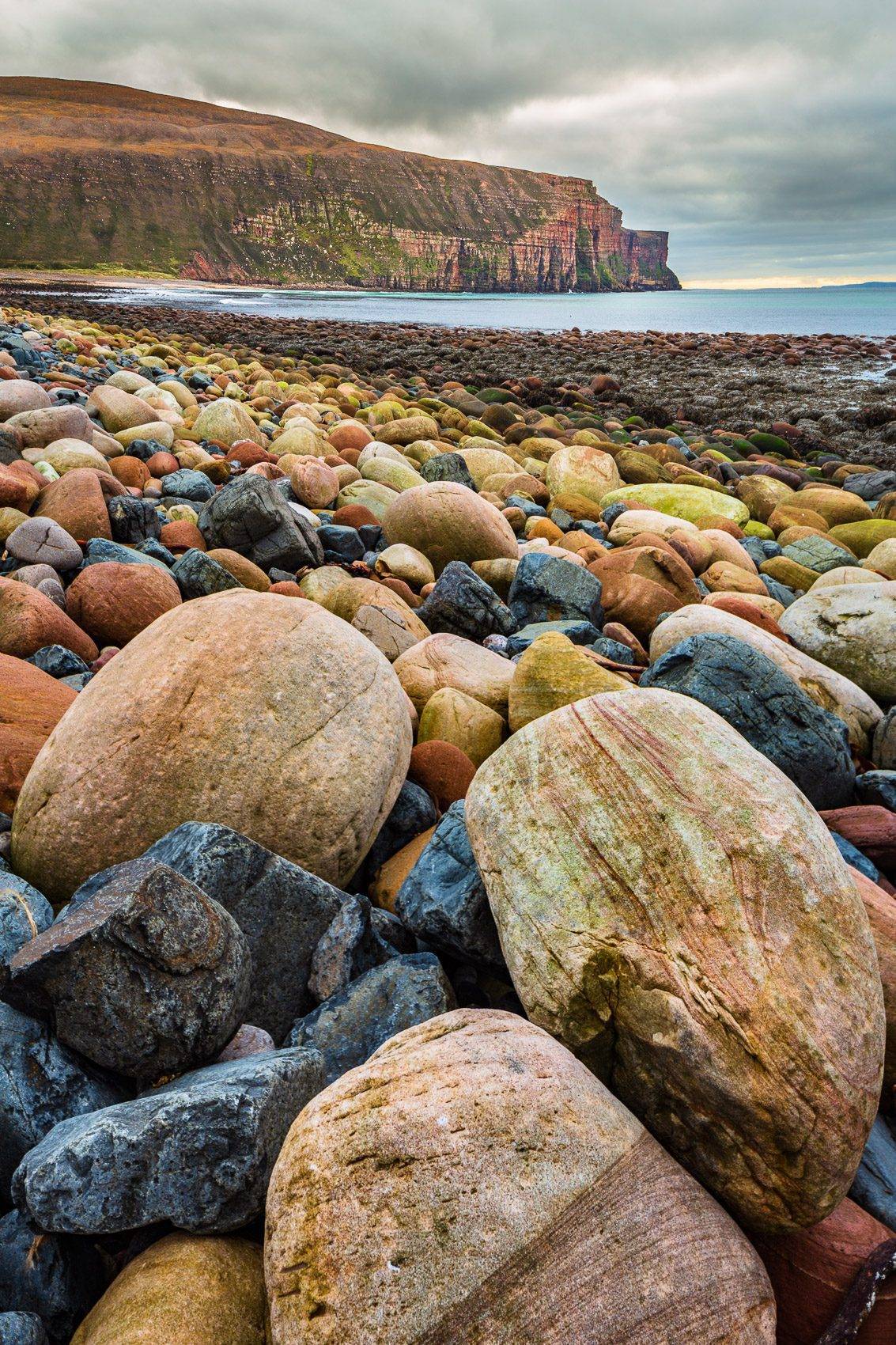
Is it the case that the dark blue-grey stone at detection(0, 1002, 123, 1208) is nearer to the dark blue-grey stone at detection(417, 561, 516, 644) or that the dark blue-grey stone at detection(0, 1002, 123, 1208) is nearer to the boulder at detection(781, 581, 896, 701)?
the dark blue-grey stone at detection(417, 561, 516, 644)

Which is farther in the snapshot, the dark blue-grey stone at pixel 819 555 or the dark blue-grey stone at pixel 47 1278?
the dark blue-grey stone at pixel 819 555

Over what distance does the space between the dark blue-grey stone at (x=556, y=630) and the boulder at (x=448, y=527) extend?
153 cm

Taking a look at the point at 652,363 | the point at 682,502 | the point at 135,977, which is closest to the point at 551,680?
the point at 135,977

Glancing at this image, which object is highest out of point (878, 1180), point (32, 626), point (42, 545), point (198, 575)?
point (42, 545)

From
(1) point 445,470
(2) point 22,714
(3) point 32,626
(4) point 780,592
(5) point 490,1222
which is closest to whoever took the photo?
(5) point 490,1222

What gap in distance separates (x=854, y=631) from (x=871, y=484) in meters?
8.30

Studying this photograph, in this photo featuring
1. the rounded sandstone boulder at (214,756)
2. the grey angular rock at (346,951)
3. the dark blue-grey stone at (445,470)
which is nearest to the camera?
the grey angular rock at (346,951)

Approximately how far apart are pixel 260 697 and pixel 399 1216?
68.5 inches

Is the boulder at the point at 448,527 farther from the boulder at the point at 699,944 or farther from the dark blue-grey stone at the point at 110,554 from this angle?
the boulder at the point at 699,944

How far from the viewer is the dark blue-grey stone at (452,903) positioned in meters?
2.39

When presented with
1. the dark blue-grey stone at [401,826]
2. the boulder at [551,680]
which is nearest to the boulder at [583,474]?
the boulder at [551,680]

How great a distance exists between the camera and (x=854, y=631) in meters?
5.04

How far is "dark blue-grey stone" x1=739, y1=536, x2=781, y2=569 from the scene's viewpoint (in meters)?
7.98

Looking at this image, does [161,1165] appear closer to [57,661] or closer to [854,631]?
[57,661]
